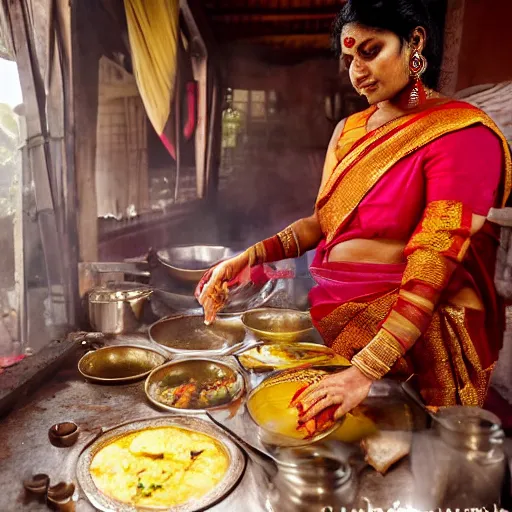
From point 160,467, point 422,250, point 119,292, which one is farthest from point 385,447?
point 119,292

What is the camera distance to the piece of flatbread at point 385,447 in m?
1.27

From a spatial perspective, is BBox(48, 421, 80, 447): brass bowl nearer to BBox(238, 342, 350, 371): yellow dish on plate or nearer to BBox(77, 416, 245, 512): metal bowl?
BBox(77, 416, 245, 512): metal bowl

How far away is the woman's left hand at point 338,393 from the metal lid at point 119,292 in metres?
1.33

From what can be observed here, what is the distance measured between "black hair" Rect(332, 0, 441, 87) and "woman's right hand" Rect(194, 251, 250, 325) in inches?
39.0

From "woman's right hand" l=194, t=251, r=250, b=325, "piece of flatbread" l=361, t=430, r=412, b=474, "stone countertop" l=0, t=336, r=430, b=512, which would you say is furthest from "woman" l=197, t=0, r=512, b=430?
"woman's right hand" l=194, t=251, r=250, b=325

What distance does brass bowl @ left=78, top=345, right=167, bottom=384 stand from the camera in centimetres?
200

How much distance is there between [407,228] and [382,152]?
0.97 ft

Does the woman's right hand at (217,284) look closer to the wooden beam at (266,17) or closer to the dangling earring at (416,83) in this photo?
the dangling earring at (416,83)

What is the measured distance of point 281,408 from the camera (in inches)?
58.4

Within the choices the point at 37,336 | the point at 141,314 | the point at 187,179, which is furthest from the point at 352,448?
the point at 187,179

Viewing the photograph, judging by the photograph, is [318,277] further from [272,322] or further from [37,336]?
[37,336]

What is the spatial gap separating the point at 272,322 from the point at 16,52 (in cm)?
197

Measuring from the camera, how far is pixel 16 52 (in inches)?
91.1

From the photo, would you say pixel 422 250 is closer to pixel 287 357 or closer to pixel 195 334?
pixel 287 357
